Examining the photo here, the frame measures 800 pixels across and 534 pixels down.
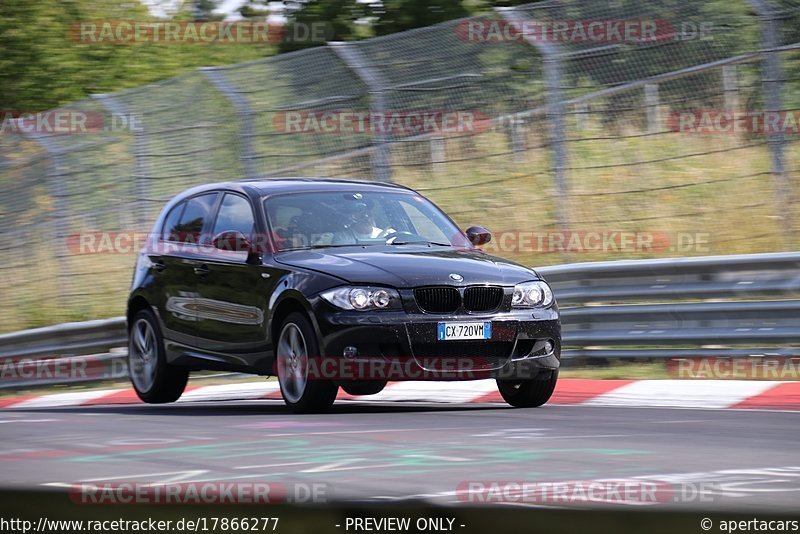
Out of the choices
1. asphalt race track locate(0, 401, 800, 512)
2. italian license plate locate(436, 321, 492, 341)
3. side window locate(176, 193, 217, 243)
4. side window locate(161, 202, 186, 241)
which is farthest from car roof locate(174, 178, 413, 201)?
italian license plate locate(436, 321, 492, 341)

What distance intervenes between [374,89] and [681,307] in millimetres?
3665

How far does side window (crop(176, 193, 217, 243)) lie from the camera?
34.9 feet

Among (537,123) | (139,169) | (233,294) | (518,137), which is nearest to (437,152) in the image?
(518,137)

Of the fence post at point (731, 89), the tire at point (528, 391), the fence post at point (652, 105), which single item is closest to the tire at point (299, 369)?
the tire at point (528, 391)

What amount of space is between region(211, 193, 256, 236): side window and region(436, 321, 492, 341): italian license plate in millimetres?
1775

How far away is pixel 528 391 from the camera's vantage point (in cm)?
949

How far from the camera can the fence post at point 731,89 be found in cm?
1334

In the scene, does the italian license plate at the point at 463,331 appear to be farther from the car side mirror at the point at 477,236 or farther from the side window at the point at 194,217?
the side window at the point at 194,217

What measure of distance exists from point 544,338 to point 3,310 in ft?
42.3

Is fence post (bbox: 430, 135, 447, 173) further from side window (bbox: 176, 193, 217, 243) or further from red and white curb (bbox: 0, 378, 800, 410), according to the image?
side window (bbox: 176, 193, 217, 243)

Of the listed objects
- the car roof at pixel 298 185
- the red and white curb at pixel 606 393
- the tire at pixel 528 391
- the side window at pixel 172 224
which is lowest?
the red and white curb at pixel 606 393

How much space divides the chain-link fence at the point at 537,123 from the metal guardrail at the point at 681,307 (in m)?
0.87

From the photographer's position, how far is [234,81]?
14.3m

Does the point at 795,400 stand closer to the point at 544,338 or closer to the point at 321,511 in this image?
the point at 544,338
